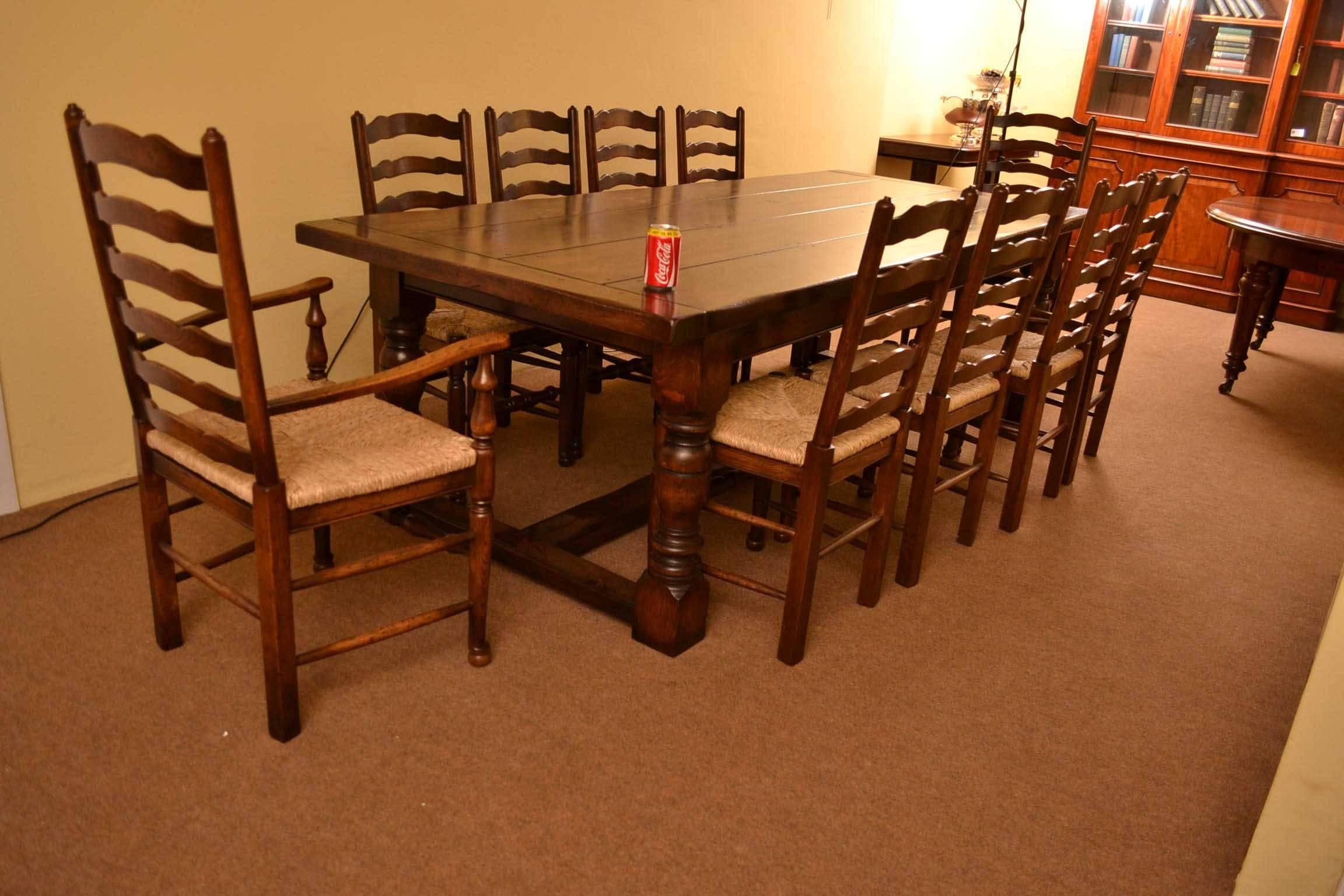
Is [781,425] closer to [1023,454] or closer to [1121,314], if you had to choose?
[1023,454]

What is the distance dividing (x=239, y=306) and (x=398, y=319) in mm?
870

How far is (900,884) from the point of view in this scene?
1.64 metres

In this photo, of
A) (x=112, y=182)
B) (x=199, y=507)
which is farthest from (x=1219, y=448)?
(x=112, y=182)

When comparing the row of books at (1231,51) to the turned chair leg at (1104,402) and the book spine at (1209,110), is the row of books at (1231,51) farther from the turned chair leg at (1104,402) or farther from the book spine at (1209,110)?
the turned chair leg at (1104,402)

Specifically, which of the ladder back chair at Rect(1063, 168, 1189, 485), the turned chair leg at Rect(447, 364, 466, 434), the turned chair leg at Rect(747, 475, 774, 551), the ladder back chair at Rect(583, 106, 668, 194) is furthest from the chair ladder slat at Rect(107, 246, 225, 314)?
the ladder back chair at Rect(1063, 168, 1189, 485)

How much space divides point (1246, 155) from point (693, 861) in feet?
16.9

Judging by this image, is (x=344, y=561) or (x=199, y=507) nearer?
(x=344, y=561)

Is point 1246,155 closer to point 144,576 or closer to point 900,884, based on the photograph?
point 900,884

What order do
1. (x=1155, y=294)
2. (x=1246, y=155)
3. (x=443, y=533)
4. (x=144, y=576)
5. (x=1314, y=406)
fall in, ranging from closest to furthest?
(x=144, y=576), (x=443, y=533), (x=1314, y=406), (x=1246, y=155), (x=1155, y=294)

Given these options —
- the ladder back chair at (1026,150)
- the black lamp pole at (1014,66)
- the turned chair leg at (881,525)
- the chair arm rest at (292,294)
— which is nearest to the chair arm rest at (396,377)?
the chair arm rest at (292,294)

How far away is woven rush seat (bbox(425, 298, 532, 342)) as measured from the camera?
2.72m

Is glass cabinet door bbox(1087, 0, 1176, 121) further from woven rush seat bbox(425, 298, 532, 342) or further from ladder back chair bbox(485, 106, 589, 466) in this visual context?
woven rush seat bbox(425, 298, 532, 342)

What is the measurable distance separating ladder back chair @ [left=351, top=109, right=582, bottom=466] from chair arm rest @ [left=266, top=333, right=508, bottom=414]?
676 millimetres

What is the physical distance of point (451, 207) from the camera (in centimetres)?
284
